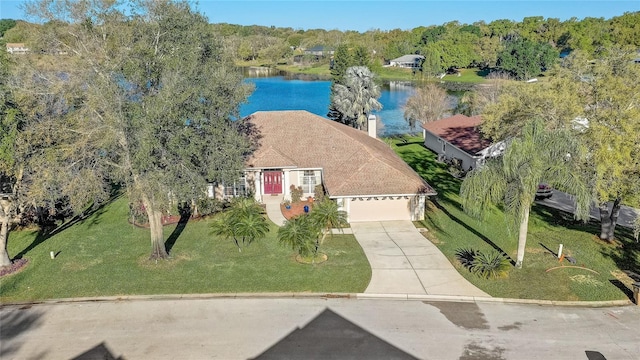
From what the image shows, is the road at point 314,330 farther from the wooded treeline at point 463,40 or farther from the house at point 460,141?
the wooded treeline at point 463,40

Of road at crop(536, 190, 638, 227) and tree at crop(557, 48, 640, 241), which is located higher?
tree at crop(557, 48, 640, 241)

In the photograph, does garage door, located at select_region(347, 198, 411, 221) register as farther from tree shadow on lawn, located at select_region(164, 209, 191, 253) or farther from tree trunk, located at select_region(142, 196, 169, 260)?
tree trunk, located at select_region(142, 196, 169, 260)

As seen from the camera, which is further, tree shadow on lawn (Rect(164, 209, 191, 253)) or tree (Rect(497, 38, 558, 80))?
tree (Rect(497, 38, 558, 80))

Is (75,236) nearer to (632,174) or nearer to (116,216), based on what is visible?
(116,216)

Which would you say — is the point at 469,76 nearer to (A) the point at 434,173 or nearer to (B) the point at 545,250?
(A) the point at 434,173

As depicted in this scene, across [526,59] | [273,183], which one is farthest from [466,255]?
[526,59]

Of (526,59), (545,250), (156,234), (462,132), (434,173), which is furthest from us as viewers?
(526,59)

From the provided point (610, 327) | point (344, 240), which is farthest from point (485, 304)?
point (344, 240)

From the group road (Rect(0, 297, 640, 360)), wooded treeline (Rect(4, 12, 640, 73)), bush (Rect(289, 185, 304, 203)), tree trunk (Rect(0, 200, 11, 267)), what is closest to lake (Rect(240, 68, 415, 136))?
wooded treeline (Rect(4, 12, 640, 73))
